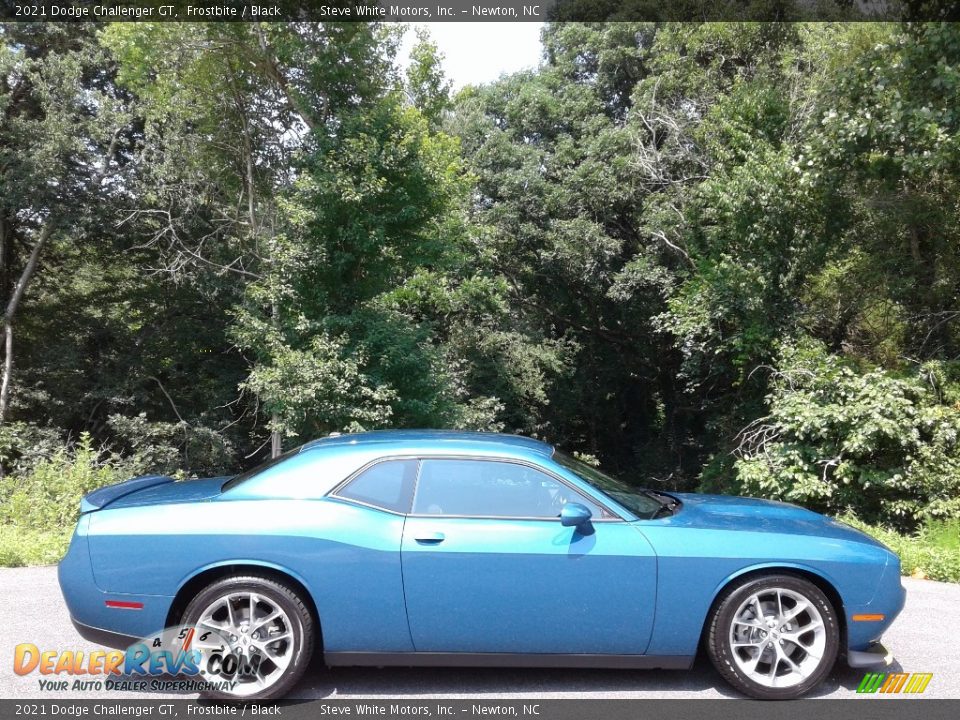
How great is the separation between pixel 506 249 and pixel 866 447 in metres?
13.0

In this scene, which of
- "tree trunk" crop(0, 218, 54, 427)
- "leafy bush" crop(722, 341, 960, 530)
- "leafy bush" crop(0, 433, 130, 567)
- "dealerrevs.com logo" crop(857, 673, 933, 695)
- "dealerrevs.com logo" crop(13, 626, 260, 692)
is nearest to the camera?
"dealerrevs.com logo" crop(13, 626, 260, 692)

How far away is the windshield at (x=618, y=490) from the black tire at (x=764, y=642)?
2.02 ft

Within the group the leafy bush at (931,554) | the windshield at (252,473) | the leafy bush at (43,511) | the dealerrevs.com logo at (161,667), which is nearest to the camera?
the dealerrevs.com logo at (161,667)

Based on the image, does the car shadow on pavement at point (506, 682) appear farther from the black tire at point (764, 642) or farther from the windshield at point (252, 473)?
the windshield at point (252, 473)

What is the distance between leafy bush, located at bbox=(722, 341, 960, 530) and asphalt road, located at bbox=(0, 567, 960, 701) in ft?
15.7

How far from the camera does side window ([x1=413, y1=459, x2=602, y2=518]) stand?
12.9 feet

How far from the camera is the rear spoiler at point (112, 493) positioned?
13.3ft

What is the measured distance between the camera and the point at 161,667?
12.3ft

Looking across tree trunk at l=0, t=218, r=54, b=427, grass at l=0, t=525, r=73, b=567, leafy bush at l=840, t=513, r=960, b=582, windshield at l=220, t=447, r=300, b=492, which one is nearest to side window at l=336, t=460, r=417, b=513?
windshield at l=220, t=447, r=300, b=492

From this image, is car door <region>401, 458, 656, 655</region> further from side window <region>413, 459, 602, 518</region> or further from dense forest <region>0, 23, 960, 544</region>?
dense forest <region>0, 23, 960, 544</region>

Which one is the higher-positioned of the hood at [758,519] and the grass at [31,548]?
the hood at [758,519]

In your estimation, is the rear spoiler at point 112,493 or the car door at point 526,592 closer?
the car door at point 526,592

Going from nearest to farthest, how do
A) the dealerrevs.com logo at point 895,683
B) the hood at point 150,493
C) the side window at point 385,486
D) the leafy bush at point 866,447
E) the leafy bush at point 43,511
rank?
the dealerrevs.com logo at point 895,683
the side window at point 385,486
the hood at point 150,493
the leafy bush at point 43,511
the leafy bush at point 866,447

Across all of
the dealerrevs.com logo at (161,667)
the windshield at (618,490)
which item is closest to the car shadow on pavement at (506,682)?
the dealerrevs.com logo at (161,667)
